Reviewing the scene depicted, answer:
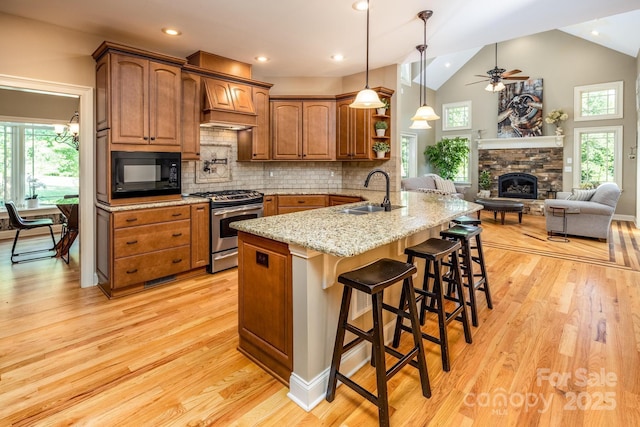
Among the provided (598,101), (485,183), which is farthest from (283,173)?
(598,101)

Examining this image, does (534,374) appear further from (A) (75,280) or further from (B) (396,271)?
(A) (75,280)

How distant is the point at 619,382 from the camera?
6.66 ft

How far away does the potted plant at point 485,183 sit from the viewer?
31.3 feet

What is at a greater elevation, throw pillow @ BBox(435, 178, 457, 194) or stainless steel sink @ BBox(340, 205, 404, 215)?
throw pillow @ BBox(435, 178, 457, 194)

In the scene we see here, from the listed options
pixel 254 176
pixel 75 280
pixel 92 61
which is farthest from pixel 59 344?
pixel 254 176

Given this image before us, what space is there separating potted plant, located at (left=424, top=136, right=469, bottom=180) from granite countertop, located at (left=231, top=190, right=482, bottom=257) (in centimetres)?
736

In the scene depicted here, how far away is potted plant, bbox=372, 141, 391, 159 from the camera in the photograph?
509cm

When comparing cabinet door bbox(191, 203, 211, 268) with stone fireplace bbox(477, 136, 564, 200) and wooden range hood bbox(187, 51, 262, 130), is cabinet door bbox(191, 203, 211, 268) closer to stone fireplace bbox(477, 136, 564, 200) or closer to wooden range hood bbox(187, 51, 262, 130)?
wooden range hood bbox(187, 51, 262, 130)

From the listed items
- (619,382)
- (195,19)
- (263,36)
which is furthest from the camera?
→ (263,36)

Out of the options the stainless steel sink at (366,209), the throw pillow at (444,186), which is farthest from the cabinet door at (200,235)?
the throw pillow at (444,186)

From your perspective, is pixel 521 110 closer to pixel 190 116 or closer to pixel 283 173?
pixel 283 173

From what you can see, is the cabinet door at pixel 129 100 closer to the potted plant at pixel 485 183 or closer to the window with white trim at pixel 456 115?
the potted plant at pixel 485 183

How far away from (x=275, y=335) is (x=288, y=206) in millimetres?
3063

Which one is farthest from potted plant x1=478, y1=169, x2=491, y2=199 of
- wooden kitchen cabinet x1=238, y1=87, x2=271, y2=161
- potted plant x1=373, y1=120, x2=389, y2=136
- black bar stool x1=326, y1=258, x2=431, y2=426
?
black bar stool x1=326, y1=258, x2=431, y2=426
